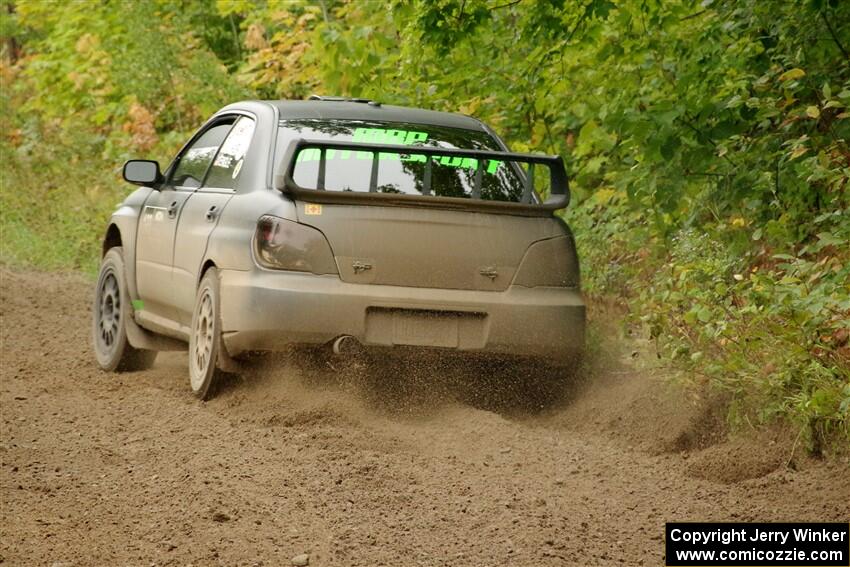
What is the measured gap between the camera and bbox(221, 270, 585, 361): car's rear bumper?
7766mm

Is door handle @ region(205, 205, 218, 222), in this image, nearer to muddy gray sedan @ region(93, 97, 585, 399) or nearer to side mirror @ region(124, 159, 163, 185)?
muddy gray sedan @ region(93, 97, 585, 399)

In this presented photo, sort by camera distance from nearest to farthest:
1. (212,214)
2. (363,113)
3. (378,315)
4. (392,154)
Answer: (378,315) < (392,154) < (212,214) < (363,113)

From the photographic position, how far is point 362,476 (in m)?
6.39

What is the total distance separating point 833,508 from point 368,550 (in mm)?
1928

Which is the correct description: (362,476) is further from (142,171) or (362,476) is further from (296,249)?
(142,171)

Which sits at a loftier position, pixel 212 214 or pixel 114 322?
pixel 212 214

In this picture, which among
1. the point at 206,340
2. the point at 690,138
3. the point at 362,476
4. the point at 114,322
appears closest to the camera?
the point at 362,476

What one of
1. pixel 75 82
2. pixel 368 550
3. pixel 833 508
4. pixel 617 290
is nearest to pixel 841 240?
pixel 833 508

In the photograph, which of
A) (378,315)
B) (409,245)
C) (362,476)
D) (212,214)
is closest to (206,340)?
(212,214)

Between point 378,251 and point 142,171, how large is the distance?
2428 mm

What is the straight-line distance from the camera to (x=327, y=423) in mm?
7633

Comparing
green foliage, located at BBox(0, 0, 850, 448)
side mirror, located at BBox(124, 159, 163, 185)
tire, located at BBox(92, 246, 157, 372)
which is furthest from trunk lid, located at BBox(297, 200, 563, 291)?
tire, located at BBox(92, 246, 157, 372)

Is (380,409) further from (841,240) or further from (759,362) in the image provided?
(841,240)

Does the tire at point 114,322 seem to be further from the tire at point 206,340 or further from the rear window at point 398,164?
the rear window at point 398,164
